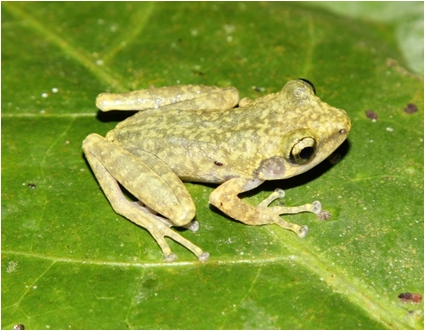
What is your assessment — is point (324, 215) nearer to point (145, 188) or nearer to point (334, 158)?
point (334, 158)

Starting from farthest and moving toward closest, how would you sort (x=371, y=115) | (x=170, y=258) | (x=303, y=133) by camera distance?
(x=371, y=115) < (x=303, y=133) < (x=170, y=258)

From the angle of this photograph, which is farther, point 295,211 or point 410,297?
point 295,211

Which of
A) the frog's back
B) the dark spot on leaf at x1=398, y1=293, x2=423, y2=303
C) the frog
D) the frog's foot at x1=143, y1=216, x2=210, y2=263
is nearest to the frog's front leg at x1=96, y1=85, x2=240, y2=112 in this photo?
the frog

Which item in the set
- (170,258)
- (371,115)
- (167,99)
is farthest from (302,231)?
(167,99)

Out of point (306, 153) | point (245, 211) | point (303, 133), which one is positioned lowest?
point (245, 211)

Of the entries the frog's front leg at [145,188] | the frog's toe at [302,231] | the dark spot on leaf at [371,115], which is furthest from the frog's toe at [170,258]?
the dark spot on leaf at [371,115]

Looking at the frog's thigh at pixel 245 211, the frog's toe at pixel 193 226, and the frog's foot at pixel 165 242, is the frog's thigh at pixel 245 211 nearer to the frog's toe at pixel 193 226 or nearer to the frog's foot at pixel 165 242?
the frog's toe at pixel 193 226
